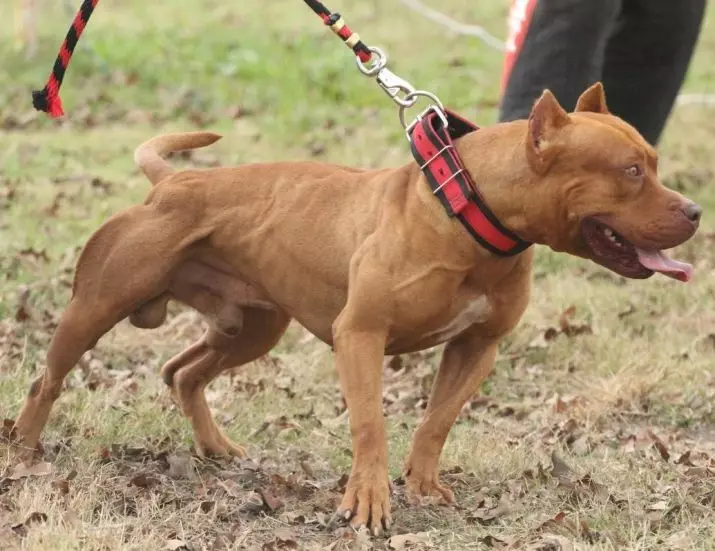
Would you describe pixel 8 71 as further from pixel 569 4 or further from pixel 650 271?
pixel 650 271

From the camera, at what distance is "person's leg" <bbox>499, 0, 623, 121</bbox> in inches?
238

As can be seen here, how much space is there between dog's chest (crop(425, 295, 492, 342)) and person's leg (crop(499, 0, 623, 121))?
1942 millimetres

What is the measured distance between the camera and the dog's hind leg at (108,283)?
4762mm

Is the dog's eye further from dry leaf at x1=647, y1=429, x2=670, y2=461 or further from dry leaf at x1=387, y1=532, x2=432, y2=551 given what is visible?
dry leaf at x1=647, y1=429, x2=670, y2=461

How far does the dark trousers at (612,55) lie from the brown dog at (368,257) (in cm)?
161

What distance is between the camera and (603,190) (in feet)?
13.2

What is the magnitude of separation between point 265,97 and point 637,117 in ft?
18.6

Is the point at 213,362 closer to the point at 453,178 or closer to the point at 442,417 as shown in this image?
the point at 442,417

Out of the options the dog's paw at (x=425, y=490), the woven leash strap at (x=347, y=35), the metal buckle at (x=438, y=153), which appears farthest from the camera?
the woven leash strap at (x=347, y=35)

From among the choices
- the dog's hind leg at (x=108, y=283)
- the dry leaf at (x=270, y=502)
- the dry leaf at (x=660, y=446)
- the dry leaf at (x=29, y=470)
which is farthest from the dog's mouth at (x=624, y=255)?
the dry leaf at (x=29, y=470)

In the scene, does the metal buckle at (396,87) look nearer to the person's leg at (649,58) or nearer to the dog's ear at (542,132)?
the dog's ear at (542,132)

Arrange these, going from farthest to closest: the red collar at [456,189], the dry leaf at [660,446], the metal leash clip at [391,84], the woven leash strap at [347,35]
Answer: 1. the dry leaf at [660,446]
2. the woven leash strap at [347,35]
3. the metal leash clip at [391,84]
4. the red collar at [456,189]

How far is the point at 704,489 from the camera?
4.54 m

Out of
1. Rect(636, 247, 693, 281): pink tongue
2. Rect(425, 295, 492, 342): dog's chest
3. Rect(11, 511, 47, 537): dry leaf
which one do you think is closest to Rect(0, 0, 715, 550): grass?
Rect(11, 511, 47, 537): dry leaf
